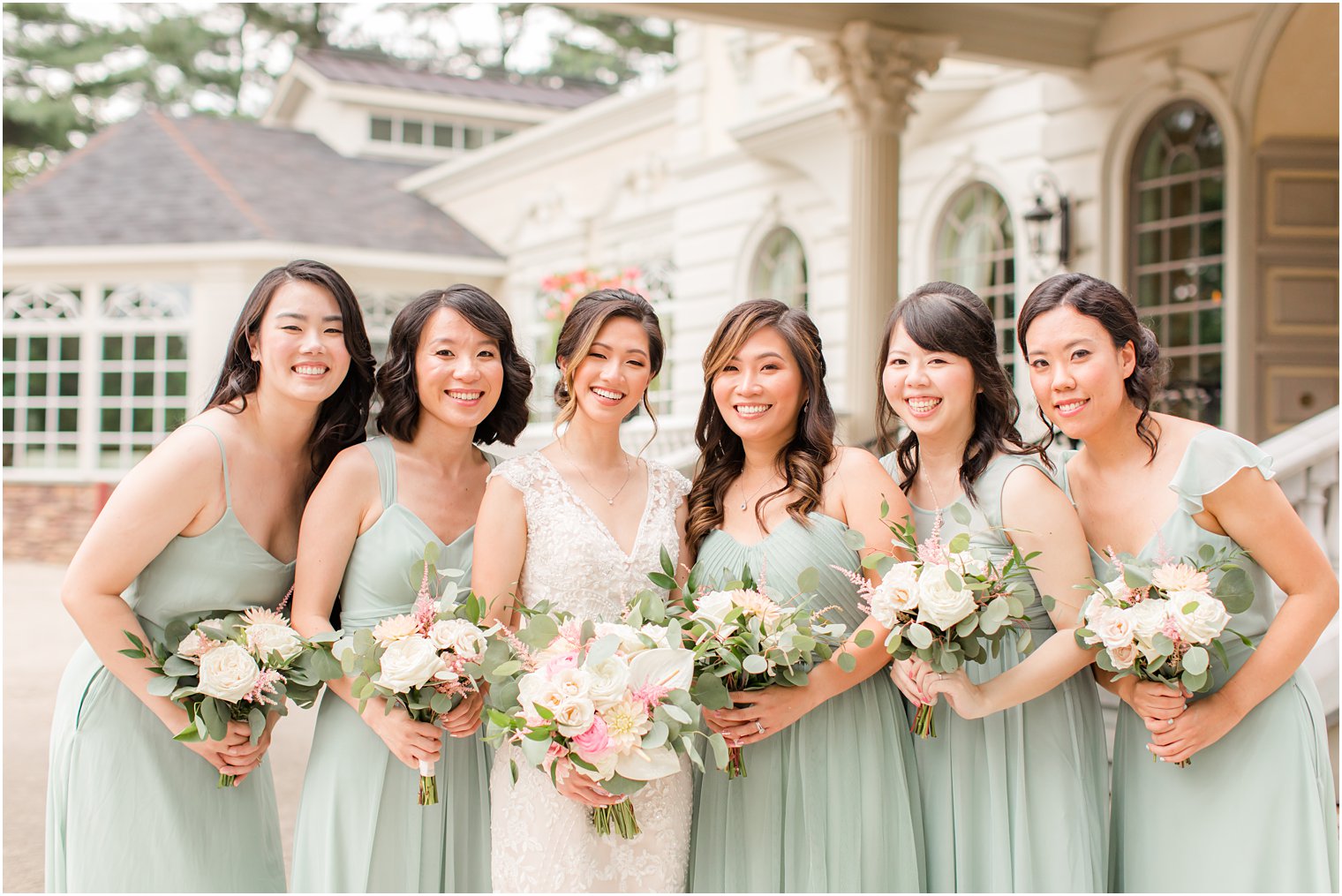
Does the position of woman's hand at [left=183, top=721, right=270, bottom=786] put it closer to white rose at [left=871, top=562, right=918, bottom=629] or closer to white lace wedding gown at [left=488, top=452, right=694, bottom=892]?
white lace wedding gown at [left=488, top=452, right=694, bottom=892]

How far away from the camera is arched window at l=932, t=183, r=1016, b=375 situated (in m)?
11.9

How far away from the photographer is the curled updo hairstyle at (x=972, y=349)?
3.35 meters

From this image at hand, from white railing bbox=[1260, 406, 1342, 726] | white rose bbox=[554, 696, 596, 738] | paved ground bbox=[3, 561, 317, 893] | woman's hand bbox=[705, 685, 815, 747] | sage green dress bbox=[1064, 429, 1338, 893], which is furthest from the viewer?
paved ground bbox=[3, 561, 317, 893]

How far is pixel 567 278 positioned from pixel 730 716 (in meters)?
8.78

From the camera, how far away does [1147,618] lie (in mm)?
2932

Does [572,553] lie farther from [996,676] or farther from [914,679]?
[996,676]

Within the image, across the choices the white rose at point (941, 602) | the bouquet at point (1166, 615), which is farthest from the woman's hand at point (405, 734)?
the bouquet at point (1166, 615)

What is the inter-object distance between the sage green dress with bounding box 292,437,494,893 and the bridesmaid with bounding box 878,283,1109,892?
132cm

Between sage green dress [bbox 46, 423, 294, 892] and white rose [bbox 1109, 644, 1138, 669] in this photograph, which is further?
sage green dress [bbox 46, 423, 294, 892]

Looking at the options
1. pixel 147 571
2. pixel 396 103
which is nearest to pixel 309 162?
pixel 396 103

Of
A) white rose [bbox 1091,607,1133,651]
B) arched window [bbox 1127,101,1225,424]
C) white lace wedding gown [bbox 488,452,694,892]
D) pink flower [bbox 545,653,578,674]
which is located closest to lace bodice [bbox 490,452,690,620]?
white lace wedding gown [bbox 488,452,694,892]

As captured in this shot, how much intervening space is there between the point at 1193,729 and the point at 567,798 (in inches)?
66.4

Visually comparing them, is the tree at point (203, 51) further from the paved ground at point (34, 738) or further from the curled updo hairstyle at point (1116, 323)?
the curled updo hairstyle at point (1116, 323)

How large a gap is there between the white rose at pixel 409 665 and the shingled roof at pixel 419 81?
24.7m
